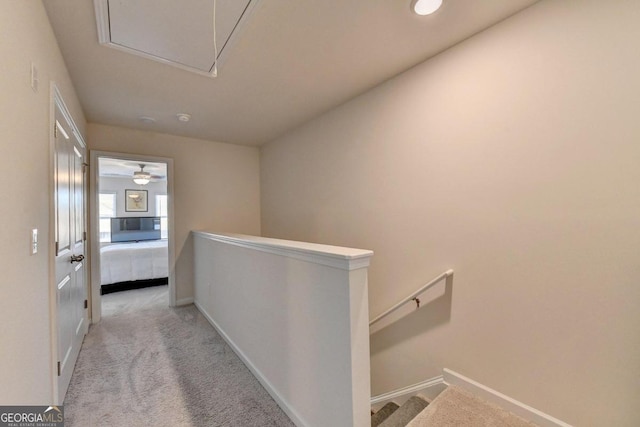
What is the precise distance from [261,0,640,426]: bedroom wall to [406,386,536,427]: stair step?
136 millimetres

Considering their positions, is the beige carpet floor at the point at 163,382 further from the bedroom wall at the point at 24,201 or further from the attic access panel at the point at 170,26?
the attic access panel at the point at 170,26

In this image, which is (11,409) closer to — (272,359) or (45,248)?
(45,248)

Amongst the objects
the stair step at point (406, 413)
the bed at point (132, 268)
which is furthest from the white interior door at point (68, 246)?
the stair step at point (406, 413)

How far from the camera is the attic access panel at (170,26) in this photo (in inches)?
56.1

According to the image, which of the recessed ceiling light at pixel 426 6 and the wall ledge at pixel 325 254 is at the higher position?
the recessed ceiling light at pixel 426 6

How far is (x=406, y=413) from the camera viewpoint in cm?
183

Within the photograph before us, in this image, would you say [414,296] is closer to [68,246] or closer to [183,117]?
[68,246]

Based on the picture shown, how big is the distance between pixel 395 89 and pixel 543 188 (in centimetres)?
133

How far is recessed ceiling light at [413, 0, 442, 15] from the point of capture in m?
1.43

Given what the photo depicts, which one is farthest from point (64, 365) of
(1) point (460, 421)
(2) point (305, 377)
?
(1) point (460, 421)

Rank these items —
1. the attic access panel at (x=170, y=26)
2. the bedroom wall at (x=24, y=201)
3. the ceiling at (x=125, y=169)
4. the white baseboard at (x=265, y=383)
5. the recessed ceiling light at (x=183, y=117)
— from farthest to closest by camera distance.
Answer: the ceiling at (x=125, y=169) → the recessed ceiling light at (x=183, y=117) → the white baseboard at (x=265, y=383) → the attic access panel at (x=170, y=26) → the bedroom wall at (x=24, y=201)

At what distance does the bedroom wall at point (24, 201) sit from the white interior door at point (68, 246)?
0.29 meters

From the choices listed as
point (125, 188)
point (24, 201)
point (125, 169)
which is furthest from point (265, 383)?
point (125, 188)

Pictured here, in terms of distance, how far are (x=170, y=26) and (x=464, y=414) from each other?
2.94 metres
